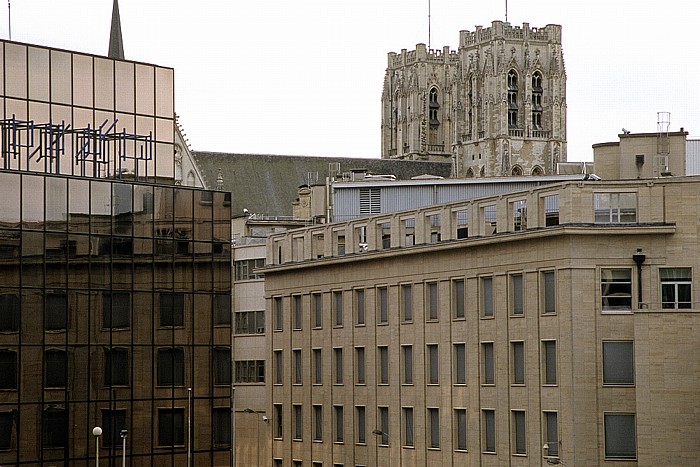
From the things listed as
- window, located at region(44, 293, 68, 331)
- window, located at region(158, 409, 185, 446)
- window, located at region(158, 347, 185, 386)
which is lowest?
window, located at region(158, 409, 185, 446)

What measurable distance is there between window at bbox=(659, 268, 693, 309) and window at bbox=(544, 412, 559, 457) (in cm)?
690

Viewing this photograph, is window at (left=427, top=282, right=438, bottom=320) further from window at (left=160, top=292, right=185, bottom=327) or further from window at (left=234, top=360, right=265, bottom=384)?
window at (left=234, top=360, right=265, bottom=384)

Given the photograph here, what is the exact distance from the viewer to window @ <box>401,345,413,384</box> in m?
88.0

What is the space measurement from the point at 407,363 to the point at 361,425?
265 inches

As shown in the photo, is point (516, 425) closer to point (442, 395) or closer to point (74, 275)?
point (442, 395)

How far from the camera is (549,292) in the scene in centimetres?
7575

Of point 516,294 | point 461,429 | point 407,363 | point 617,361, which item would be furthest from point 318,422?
point 617,361

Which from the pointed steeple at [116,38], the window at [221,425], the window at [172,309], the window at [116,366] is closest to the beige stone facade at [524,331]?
the window at [221,425]

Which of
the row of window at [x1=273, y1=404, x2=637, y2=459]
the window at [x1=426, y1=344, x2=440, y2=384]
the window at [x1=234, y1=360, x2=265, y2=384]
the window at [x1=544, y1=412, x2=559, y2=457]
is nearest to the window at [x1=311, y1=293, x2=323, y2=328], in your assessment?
the row of window at [x1=273, y1=404, x2=637, y2=459]

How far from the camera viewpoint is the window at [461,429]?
8250 cm

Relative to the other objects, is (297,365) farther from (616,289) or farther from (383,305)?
(616,289)

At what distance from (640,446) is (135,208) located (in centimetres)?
2374

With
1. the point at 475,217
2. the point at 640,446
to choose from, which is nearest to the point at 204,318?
the point at 475,217

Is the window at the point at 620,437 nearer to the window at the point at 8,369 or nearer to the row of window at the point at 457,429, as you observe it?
the row of window at the point at 457,429
